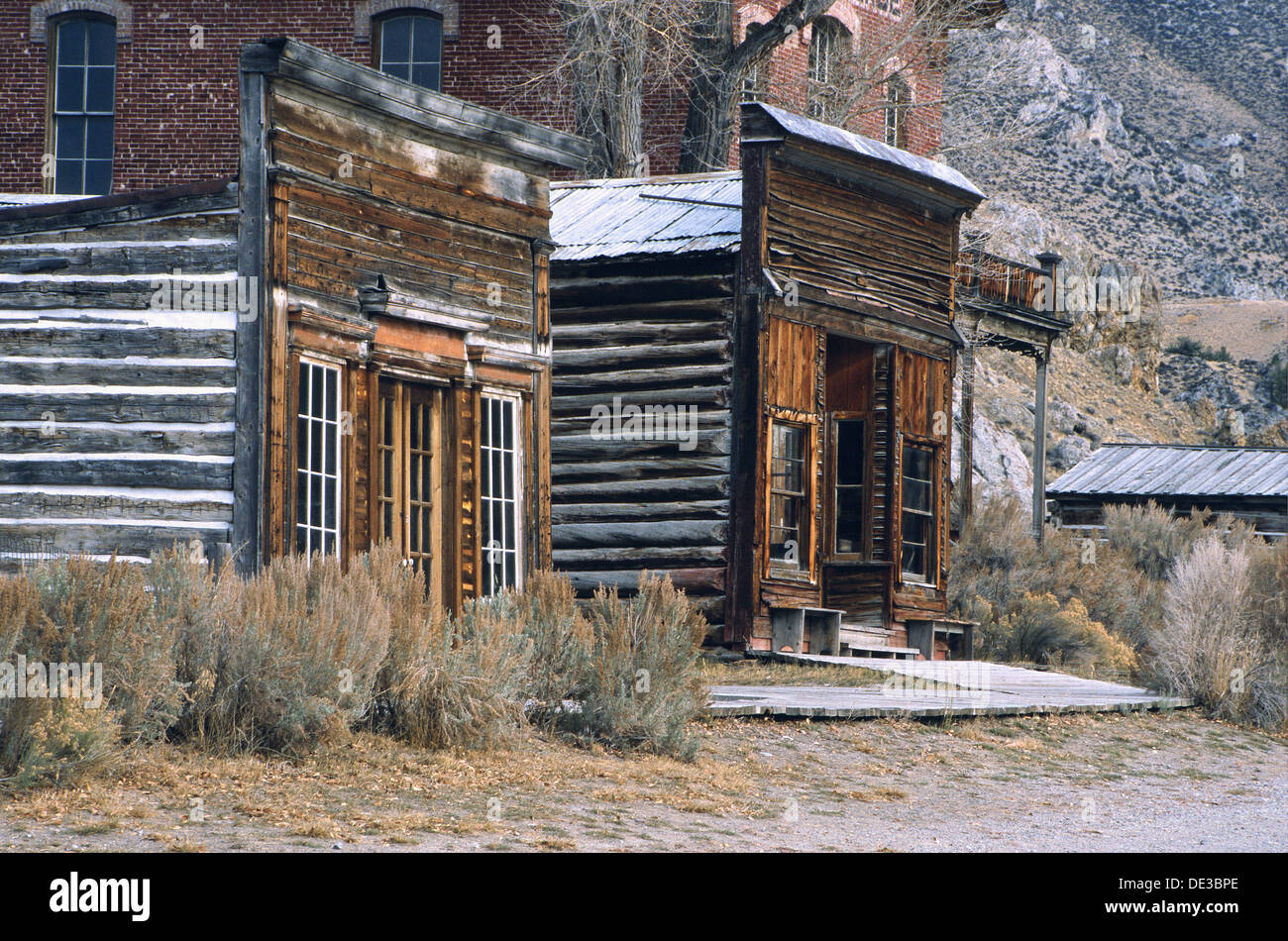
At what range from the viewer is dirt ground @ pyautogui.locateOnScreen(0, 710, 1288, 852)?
7484 mm

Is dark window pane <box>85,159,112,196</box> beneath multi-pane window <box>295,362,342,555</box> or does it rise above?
above

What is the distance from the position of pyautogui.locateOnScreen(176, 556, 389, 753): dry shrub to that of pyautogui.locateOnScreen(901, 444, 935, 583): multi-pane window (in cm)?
989

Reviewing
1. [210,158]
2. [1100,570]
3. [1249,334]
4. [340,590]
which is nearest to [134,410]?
[340,590]

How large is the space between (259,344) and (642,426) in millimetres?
5435

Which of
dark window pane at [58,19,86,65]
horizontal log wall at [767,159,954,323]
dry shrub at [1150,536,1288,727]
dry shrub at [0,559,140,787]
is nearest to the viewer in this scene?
dry shrub at [0,559,140,787]

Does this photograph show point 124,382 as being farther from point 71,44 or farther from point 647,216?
point 71,44

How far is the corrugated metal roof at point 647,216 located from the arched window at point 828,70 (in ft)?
25.6

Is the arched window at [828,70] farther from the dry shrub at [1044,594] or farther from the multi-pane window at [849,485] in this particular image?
the multi-pane window at [849,485]

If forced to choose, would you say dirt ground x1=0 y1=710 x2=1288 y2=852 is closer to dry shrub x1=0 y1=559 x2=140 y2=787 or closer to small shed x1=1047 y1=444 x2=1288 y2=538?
dry shrub x1=0 y1=559 x2=140 y2=787

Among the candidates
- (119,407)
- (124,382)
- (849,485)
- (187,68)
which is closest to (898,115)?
(187,68)

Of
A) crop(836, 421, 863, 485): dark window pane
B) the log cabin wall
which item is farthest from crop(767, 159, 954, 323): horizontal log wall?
the log cabin wall

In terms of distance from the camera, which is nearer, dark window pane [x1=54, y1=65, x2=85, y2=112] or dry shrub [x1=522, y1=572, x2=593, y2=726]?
dry shrub [x1=522, y1=572, x2=593, y2=726]

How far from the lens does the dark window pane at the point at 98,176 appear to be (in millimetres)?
24234

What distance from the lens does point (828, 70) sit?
2627 cm
